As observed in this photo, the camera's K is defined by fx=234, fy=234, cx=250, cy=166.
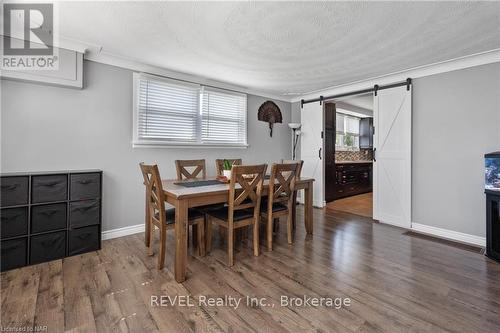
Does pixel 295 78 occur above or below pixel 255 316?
above

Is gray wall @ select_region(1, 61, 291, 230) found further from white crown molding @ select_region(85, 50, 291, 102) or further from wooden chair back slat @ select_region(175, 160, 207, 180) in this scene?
wooden chair back slat @ select_region(175, 160, 207, 180)

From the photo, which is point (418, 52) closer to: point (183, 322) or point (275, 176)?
point (275, 176)

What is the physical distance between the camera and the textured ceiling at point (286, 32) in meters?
2.04

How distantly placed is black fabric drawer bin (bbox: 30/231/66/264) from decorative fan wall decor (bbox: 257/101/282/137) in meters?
3.75

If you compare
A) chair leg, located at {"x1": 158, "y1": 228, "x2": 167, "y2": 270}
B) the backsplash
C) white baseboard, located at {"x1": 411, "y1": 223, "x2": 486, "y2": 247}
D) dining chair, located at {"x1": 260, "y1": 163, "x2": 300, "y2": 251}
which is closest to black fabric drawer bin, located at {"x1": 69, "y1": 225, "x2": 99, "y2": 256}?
chair leg, located at {"x1": 158, "y1": 228, "x2": 167, "y2": 270}

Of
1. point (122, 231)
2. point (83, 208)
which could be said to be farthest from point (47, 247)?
point (122, 231)

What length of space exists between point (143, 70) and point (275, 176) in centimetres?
246

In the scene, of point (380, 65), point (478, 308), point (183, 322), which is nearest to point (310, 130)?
point (380, 65)

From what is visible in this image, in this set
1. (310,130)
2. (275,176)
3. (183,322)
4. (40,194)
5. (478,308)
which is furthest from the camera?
(310,130)

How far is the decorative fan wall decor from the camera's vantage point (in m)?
4.97

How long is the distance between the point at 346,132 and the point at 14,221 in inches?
289

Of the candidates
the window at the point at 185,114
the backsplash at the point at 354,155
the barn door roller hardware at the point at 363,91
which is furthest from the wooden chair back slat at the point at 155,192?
the backsplash at the point at 354,155

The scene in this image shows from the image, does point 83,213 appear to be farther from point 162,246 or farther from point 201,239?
point 201,239

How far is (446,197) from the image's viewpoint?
3266mm
